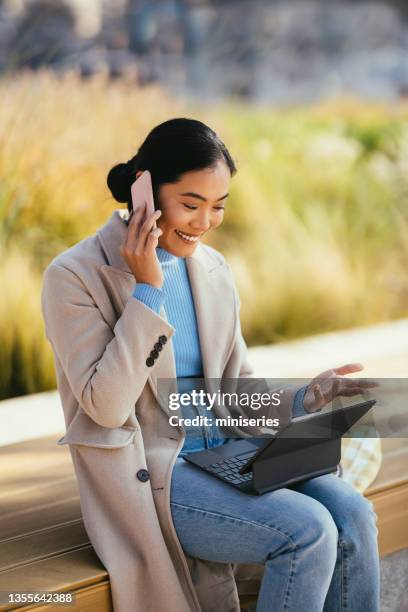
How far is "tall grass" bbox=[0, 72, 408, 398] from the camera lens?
481 centimetres

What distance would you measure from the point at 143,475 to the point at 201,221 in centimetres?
65

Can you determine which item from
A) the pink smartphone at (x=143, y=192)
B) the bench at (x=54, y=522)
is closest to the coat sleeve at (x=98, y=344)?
the pink smartphone at (x=143, y=192)

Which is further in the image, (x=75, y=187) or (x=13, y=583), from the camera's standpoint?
(x=75, y=187)

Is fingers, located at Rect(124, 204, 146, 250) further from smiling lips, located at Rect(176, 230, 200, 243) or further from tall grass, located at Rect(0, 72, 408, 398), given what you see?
tall grass, located at Rect(0, 72, 408, 398)

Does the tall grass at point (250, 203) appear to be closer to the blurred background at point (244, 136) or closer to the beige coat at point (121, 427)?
the blurred background at point (244, 136)

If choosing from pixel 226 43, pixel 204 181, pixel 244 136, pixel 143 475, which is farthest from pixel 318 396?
pixel 226 43

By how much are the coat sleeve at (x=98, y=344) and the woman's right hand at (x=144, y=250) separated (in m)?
0.07

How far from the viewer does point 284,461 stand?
2207 mm

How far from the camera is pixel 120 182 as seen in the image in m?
2.38

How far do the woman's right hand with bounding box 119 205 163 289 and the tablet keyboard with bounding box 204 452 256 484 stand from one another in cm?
47

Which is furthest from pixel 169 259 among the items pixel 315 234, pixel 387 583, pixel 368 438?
pixel 315 234

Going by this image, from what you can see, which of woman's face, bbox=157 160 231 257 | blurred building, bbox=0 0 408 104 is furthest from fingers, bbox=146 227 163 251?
blurred building, bbox=0 0 408 104

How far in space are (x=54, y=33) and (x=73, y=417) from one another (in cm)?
417

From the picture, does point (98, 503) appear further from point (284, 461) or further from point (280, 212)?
point (280, 212)
